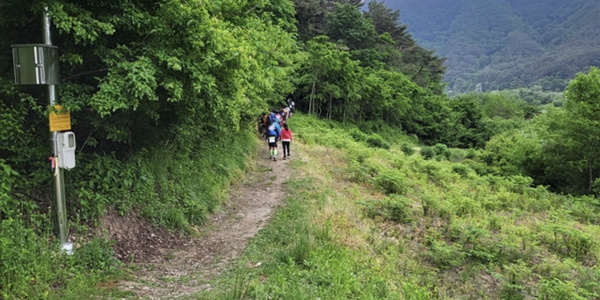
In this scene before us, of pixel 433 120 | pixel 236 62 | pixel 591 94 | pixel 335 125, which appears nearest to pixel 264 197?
pixel 236 62

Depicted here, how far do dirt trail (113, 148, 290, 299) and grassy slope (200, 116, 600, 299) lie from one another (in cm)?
36

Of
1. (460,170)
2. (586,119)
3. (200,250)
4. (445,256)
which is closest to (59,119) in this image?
(200,250)

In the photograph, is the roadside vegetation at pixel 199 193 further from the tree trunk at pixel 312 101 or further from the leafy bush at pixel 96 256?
the tree trunk at pixel 312 101

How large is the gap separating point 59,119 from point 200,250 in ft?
10.2

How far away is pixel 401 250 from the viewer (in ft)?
25.2

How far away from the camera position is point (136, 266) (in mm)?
5809

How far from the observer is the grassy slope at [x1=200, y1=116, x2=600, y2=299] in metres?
5.46

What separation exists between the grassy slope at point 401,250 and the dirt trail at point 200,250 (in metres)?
0.36

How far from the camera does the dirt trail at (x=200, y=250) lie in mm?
5250

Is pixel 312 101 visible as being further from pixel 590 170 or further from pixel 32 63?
pixel 32 63

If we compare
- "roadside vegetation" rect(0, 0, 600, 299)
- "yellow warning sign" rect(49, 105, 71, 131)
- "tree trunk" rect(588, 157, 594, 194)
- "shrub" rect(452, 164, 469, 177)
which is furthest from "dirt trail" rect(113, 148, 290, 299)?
"tree trunk" rect(588, 157, 594, 194)

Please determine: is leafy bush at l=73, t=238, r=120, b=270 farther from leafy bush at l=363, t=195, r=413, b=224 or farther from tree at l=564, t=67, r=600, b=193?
tree at l=564, t=67, r=600, b=193

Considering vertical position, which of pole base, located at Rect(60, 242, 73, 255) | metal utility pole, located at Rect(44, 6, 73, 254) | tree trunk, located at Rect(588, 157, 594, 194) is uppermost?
metal utility pole, located at Rect(44, 6, 73, 254)

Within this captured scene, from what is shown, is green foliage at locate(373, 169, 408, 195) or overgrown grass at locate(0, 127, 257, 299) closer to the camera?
overgrown grass at locate(0, 127, 257, 299)
